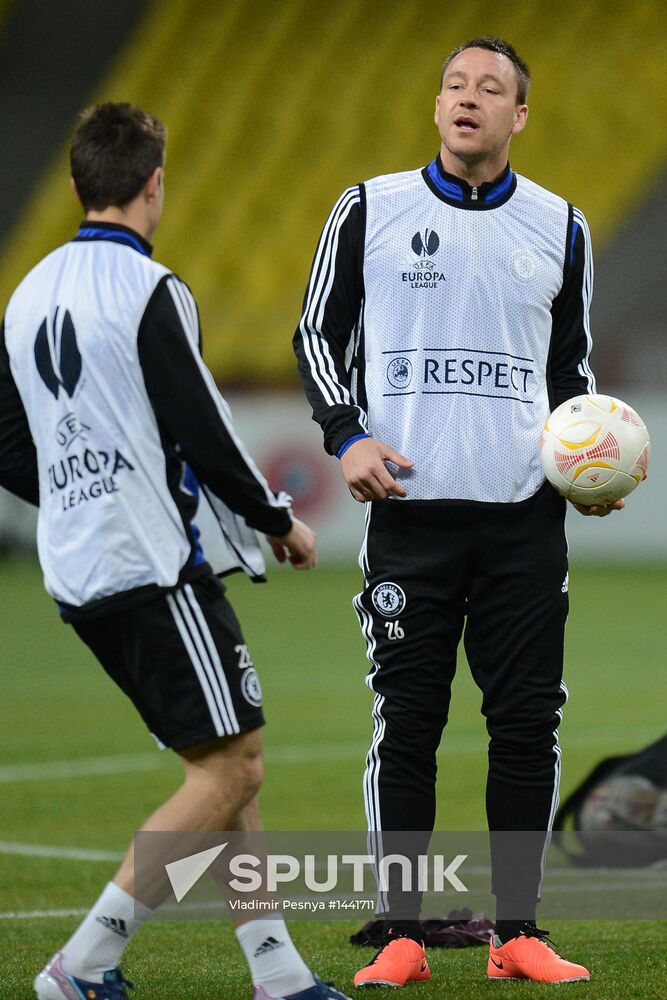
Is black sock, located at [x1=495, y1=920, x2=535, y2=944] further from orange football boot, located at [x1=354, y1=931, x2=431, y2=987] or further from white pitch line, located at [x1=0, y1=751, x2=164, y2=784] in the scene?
white pitch line, located at [x1=0, y1=751, x2=164, y2=784]

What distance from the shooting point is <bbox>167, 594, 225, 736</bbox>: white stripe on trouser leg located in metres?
3.38

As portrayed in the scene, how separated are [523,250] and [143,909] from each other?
6.27 ft

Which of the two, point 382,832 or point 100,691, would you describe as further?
point 100,691

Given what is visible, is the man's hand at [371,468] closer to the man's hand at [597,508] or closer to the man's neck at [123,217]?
the man's hand at [597,508]

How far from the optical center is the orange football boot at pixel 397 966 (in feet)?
12.5

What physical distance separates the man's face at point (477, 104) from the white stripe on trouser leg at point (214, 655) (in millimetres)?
1405

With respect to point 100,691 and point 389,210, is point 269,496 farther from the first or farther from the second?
point 100,691

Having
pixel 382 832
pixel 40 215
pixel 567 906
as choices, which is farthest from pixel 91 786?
pixel 40 215

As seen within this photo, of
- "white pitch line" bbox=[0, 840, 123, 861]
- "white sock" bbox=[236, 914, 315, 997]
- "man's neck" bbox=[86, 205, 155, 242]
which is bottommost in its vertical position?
"white pitch line" bbox=[0, 840, 123, 861]

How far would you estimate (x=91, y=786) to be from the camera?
7066mm

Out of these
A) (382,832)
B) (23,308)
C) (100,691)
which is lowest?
(100,691)

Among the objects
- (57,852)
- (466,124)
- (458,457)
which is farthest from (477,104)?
(57,852)

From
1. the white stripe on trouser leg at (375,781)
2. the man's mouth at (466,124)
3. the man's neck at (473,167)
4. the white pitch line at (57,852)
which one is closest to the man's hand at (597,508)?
the white stripe on trouser leg at (375,781)

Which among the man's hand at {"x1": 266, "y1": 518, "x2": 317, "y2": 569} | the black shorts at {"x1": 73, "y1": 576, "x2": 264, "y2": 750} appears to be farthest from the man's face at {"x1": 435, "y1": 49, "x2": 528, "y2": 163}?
the black shorts at {"x1": 73, "y1": 576, "x2": 264, "y2": 750}
